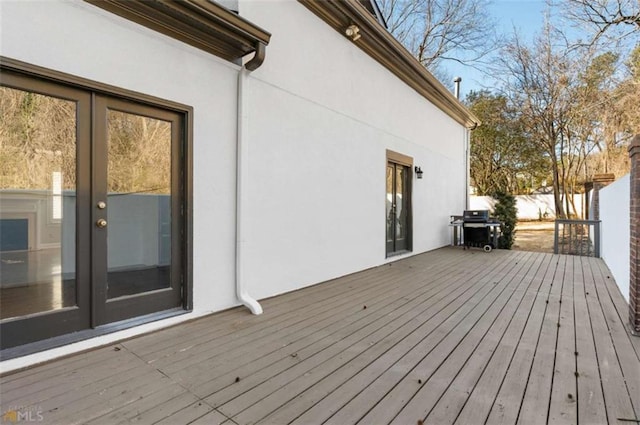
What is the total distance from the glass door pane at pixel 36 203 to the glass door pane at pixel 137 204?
0.87 feet

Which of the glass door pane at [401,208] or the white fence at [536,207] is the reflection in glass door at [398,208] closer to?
the glass door pane at [401,208]

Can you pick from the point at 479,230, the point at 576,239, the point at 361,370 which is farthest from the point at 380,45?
the point at 576,239

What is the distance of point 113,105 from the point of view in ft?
8.78

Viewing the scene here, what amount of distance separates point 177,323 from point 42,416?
1.28m

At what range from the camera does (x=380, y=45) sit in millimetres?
5781

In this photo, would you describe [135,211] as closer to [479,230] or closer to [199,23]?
[199,23]

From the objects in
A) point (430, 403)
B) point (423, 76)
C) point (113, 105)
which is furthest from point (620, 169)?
point (113, 105)

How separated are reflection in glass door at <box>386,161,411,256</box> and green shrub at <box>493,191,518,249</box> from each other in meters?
3.53

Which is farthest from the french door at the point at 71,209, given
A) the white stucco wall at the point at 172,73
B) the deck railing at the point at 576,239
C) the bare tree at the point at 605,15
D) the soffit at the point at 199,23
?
the bare tree at the point at 605,15

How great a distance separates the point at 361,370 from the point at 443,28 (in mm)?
14057

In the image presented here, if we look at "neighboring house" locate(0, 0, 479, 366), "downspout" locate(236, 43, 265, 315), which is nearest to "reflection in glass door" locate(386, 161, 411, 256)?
"neighboring house" locate(0, 0, 479, 366)

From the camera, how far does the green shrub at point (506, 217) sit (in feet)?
29.8

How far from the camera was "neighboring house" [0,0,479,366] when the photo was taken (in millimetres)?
2342

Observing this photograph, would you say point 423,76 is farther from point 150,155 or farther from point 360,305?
point 150,155
